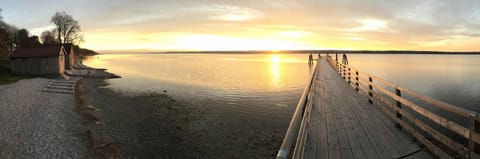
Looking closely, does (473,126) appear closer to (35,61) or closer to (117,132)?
(117,132)

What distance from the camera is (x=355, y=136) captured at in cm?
580

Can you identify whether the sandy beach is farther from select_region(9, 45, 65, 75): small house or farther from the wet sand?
select_region(9, 45, 65, 75): small house

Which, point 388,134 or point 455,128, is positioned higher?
point 455,128

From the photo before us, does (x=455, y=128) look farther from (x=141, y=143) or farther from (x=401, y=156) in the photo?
(x=141, y=143)

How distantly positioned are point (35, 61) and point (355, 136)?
106ft

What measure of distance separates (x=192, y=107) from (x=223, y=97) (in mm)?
3641

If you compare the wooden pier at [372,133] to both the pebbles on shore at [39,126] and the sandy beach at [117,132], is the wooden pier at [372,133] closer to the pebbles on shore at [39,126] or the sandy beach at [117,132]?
the sandy beach at [117,132]

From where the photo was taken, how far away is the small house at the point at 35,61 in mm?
26109

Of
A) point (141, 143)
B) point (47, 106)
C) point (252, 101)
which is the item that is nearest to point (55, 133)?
point (141, 143)

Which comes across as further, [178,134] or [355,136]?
[178,134]

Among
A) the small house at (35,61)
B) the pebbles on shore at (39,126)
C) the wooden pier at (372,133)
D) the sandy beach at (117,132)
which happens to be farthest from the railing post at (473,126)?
the small house at (35,61)

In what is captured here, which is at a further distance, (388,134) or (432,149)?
(388,134)

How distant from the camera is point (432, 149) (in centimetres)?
456

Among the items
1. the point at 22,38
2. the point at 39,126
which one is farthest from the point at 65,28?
the point at 39,126
